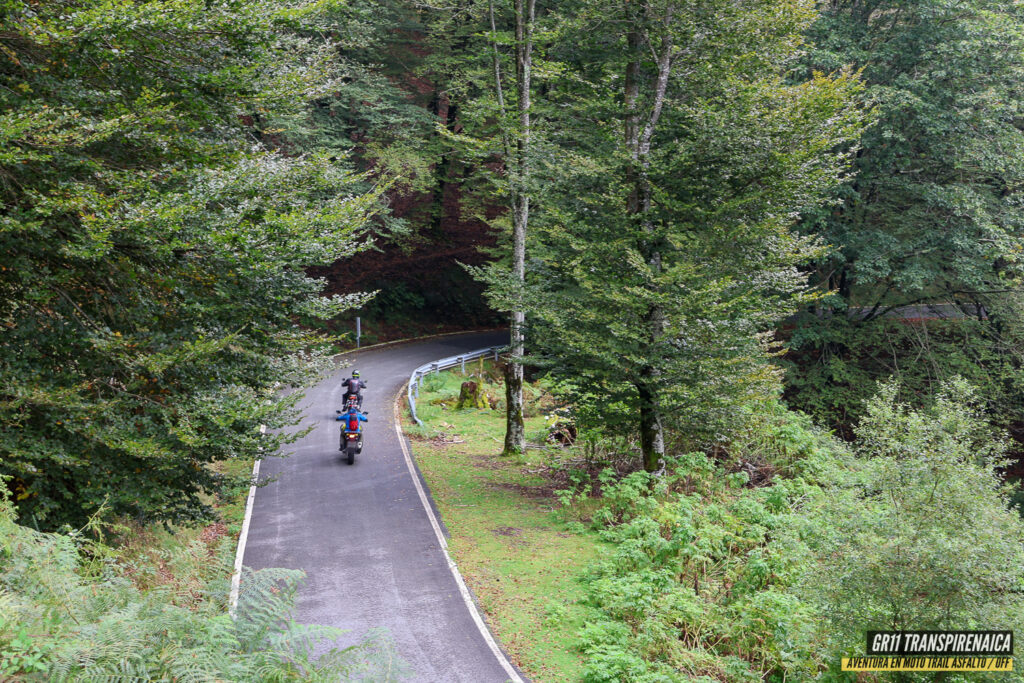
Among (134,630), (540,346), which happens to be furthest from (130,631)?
(540,346)

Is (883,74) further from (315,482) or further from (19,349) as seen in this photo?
(19,349)

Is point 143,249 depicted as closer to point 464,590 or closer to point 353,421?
point 464,590

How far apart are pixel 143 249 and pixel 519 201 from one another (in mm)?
10542

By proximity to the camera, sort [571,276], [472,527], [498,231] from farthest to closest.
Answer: [498,231], [571,276], [472,527]

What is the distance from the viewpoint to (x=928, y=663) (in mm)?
7312

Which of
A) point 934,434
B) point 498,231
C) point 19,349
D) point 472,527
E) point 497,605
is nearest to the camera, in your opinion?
point 934,434

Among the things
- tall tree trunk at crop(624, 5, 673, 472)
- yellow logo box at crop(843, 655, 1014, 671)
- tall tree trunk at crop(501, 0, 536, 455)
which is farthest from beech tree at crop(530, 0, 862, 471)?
yellow logo box at crop(843, 655, 1014, 671)

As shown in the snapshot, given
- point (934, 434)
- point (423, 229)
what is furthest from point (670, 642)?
point (423, 229)

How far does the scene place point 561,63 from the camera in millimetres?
16359

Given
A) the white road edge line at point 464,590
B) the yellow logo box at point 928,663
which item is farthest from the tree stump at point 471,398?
the yellow logo box at point 928,663

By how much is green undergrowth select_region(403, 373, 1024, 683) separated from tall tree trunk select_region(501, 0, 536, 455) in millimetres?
2315

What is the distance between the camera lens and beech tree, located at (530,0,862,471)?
1406 centimetres

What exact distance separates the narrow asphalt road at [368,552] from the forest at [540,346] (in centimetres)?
87

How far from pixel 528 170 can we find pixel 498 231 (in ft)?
49.0
